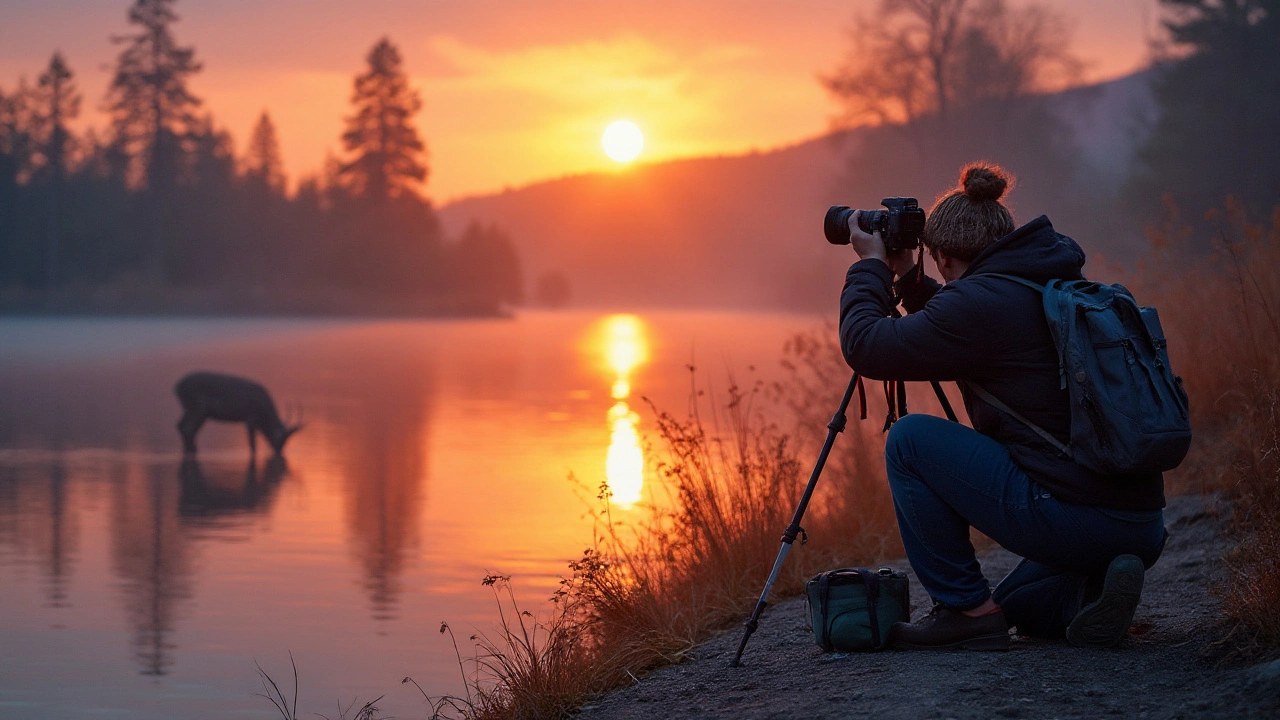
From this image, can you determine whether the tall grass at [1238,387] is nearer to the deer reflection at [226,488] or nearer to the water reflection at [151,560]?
the water reflection at [151,560]

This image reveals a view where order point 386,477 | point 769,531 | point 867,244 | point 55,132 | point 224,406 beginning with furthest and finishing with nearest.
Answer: point 55,132 → point 224,406 → point 386,477 → point 769,531 → point 867,244

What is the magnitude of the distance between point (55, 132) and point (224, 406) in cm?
4850

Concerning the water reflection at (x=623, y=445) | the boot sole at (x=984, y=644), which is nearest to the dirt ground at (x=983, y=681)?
the boot sole at (x=984, y=644)

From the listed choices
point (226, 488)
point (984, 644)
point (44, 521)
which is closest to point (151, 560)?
point (44, 521)

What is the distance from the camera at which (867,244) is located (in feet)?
12.3

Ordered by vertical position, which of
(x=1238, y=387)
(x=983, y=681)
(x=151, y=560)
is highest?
(x=1238, y=387)

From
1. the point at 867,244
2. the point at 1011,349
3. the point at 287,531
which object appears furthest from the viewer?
the point at 287,531

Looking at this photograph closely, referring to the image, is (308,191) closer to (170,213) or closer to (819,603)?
(170,213)

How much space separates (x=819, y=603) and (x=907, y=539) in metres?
0.38

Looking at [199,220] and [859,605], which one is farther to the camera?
[199,220]

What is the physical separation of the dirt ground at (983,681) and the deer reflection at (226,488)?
6356 millimetres

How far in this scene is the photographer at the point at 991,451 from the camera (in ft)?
10.9

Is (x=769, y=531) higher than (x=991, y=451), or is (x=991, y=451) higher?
(x=991, y=451)

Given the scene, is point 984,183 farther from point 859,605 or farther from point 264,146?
point 264,146
